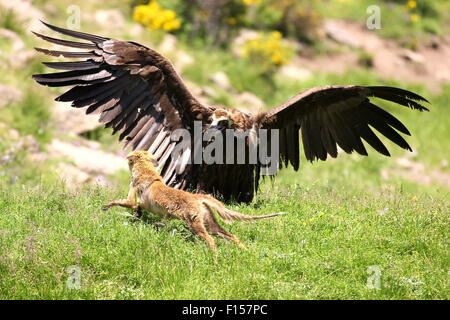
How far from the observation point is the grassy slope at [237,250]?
17.6 ft

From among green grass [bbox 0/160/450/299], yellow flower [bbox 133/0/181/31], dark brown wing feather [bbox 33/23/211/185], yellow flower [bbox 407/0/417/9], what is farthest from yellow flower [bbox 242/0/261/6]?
green grass [bbox 0/160/450/299]

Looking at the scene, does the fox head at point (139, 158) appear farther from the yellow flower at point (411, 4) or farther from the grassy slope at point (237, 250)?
the yellow flower at point (411, 4)

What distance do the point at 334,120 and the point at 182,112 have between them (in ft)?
6.62

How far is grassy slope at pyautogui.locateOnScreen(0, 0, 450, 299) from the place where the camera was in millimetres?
5377

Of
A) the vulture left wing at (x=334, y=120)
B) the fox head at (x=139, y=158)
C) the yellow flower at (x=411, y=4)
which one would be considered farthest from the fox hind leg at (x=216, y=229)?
the yellow flower at (x=411, y=4)

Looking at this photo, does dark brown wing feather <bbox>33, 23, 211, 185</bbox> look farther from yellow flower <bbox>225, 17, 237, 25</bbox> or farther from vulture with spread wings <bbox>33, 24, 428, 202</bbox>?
yellow flower <bbox>225, 17, 237, 25</bbox>

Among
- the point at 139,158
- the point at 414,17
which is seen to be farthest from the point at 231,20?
the point at 139,158

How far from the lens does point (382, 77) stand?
19844 millimetres

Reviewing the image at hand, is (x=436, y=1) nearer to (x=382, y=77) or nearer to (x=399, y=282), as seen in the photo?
(x=382, y=77)

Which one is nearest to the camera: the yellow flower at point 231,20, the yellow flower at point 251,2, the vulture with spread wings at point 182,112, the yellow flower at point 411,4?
the vulture with spread wings at point 182,112

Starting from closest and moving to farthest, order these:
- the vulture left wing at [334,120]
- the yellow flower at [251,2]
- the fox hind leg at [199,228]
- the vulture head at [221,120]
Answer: the fox hind leg at [199,228]
the vulture head at [221,120]
the vulture left wing at [334,120]
the yellow flower at [251,2]

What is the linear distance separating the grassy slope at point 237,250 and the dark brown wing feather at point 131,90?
88 cm

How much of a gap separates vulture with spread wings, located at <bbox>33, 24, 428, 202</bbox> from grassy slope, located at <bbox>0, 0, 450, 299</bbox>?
0.66 meters
